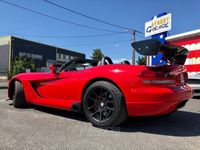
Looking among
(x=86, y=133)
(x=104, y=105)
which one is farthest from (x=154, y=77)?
(x=86, y=133)

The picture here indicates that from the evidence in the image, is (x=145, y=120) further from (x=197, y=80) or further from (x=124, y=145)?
(x=197, y=80)

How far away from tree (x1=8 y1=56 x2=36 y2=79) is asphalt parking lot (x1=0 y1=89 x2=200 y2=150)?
1753 inches

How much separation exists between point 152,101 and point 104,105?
2.55ft

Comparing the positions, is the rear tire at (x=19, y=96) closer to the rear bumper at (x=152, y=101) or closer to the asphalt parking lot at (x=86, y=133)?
the asphalt parking lot at (x=86, y=133)

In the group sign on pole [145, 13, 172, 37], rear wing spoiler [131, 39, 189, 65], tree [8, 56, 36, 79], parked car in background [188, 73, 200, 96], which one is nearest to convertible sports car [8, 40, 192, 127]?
rear wing spoiler [131, 39, 189, 65]

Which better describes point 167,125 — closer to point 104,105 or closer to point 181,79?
point 181,79

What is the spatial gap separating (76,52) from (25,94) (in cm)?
7026

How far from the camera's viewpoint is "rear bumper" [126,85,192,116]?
402cm

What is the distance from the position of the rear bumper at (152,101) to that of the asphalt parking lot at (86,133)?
0.34m

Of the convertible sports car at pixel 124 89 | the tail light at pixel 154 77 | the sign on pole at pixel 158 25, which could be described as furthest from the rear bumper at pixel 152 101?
the sign on pole at pixel 158 25

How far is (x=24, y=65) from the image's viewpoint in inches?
1975

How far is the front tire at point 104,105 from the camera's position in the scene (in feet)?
13.7

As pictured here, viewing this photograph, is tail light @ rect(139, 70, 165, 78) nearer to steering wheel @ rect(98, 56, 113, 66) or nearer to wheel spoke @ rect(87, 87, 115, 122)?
wheel spoke @ rect(87, 87, 115, 122)

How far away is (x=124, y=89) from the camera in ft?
13.6
